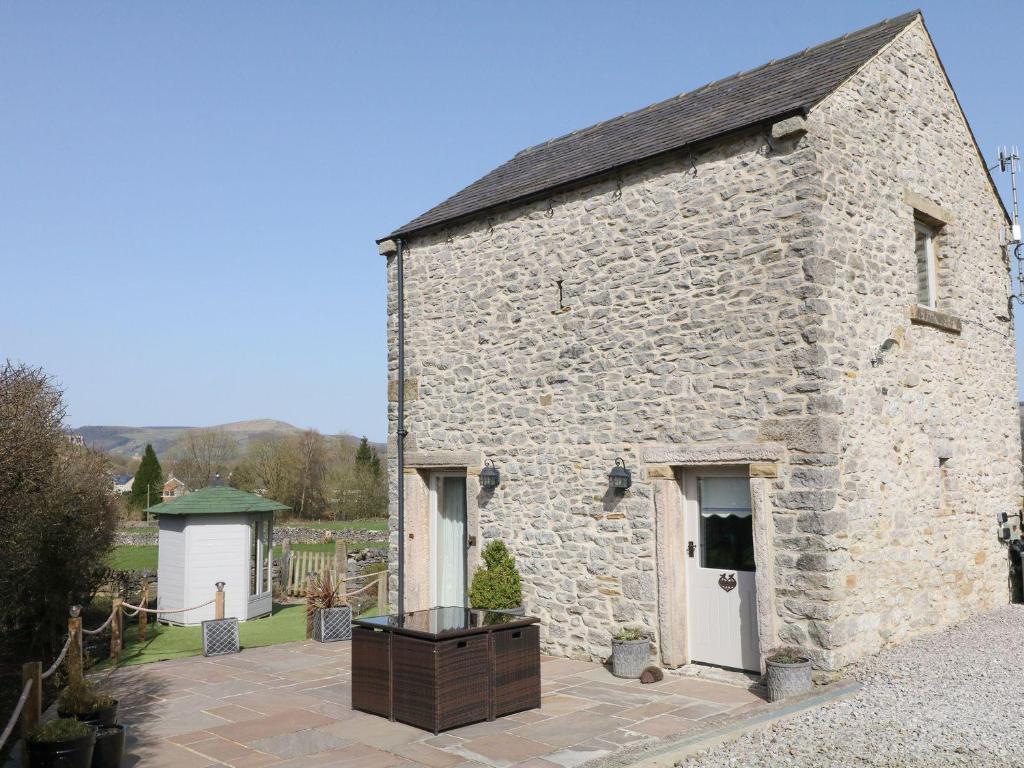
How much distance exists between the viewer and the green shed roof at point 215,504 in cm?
1281

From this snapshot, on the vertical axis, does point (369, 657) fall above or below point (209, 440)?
below

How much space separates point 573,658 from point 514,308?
4.16 metres

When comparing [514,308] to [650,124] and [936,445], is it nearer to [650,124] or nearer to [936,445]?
[650,124]

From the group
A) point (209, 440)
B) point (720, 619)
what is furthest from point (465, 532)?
point (209, 440)

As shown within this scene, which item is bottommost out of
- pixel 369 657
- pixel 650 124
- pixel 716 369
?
pixel 369 657

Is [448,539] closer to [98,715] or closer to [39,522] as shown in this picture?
[39,522]

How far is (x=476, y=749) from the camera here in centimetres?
594

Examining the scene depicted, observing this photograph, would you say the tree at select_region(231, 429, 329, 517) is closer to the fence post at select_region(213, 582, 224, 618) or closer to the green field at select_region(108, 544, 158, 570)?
the green field at select_region(108, 544, 158, 570)

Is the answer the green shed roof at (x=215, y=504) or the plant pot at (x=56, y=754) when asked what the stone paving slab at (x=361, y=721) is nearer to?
the plant pot at (x=56, y=754)

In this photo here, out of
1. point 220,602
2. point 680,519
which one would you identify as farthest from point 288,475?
point 680,519

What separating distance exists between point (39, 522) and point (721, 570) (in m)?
7.69

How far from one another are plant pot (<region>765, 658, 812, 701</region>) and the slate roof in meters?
4.91

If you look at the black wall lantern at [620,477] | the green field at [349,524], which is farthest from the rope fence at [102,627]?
the green field at [349,524]

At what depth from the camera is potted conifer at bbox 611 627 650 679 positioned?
807 cm
